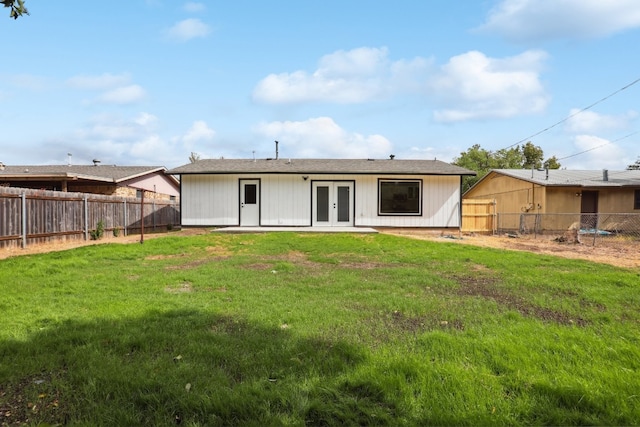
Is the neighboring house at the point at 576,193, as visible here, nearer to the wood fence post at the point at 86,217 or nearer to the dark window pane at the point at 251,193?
the dark window pane at the point at 251,193

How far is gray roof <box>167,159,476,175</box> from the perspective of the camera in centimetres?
1549

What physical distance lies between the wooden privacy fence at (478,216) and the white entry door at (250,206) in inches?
373

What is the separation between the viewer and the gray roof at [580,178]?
18938mm

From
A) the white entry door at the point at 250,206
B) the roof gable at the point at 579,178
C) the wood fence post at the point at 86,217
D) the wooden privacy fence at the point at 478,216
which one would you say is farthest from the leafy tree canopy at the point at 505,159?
→ the wood fence post at the point at 86,217

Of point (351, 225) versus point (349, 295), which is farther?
point (351, 225)

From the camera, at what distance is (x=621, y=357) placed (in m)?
2.98

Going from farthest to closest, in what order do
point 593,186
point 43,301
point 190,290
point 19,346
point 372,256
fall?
point 593,186, point 372,256, point 190,290, point 43,301, point 19,346

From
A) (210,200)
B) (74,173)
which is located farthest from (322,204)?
(74,173)

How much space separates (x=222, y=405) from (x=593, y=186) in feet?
73.5

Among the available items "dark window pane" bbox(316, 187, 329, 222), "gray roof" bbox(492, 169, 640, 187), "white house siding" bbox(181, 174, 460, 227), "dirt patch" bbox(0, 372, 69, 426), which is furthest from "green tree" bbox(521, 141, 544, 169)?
"dirt patch" bbox(0, 372, 69, 426)

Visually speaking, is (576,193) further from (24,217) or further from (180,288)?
(24,217)

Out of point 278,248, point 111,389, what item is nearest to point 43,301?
point 111,389

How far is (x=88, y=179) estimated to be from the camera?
17375 mm

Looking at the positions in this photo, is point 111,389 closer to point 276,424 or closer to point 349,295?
point 276,424
